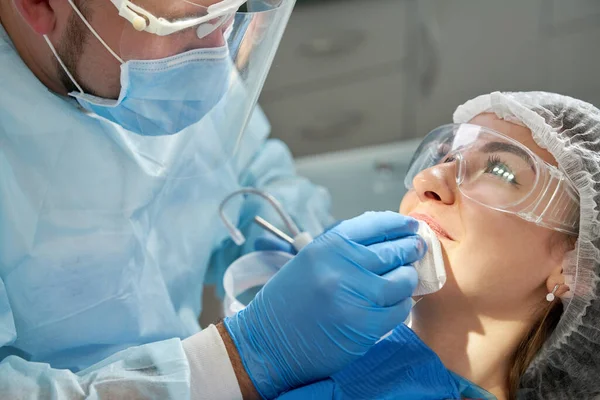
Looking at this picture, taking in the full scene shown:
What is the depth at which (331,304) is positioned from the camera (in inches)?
54.5

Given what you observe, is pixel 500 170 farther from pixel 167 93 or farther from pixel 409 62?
pixel 409 62

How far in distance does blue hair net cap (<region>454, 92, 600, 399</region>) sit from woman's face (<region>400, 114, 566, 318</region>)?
0.03m

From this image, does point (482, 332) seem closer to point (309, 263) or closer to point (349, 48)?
point (309, 263)

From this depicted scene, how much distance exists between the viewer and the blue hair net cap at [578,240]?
1450 mm

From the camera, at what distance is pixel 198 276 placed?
1899 millimetres

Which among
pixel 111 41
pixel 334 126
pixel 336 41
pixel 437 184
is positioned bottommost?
pixel 334 126

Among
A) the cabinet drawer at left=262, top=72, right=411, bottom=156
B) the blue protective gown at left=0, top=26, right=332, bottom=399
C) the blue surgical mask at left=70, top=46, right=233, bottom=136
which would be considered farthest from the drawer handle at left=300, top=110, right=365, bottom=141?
the blue surgical mask at left=70, top=46, right=233, bottom=136

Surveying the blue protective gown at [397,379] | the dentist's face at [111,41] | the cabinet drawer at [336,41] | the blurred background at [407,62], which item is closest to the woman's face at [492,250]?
the blue protective gown at [397,379]

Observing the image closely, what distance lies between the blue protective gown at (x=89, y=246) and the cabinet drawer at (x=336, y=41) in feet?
4.82

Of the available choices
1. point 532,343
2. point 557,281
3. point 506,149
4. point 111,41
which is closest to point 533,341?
point 532,343

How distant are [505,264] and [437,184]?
8.0 inches

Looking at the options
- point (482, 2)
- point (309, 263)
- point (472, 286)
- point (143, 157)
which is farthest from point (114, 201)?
point (482, 2)

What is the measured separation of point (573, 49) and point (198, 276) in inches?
86.2

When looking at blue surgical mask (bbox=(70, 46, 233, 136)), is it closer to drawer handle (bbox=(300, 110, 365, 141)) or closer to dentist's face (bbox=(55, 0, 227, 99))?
dentist's face (bbox=(55, 0, 227, 99))
